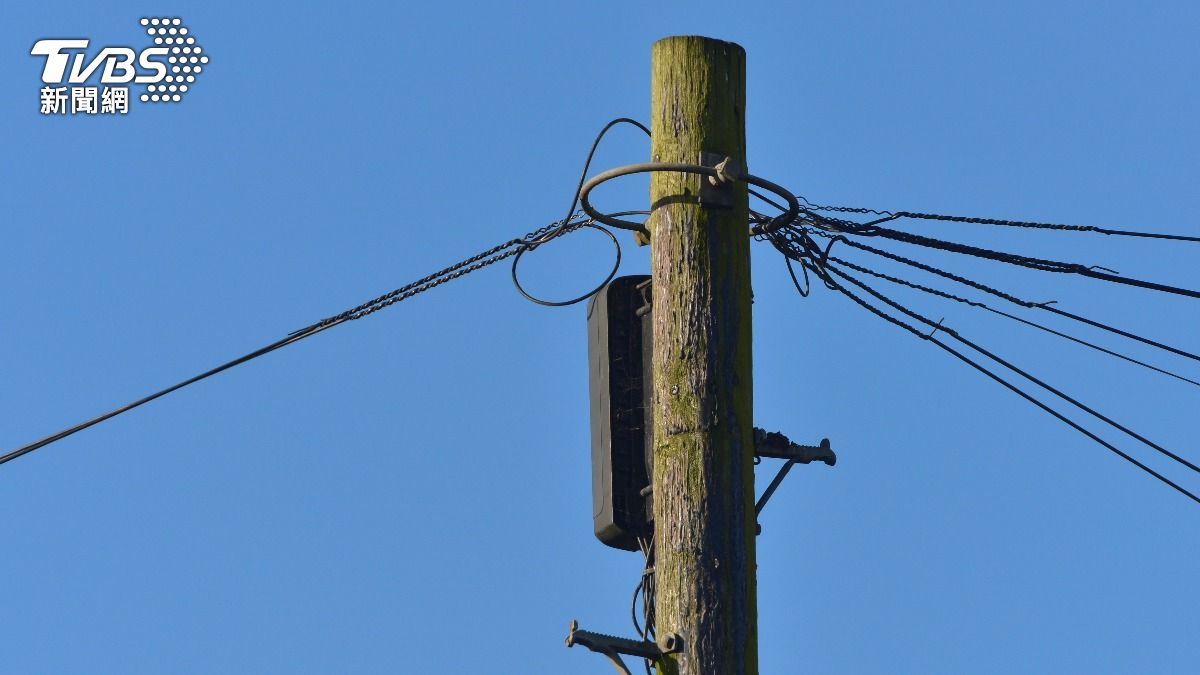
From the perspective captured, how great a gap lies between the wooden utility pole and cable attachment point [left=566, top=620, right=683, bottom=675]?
0.07 m

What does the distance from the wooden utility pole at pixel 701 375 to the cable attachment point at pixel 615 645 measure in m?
0.07

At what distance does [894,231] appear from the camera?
8789mm

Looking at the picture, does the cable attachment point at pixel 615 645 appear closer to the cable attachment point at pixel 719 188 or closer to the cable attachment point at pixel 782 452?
the cable attachment point at pixel 782 452

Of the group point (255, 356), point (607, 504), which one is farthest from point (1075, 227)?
point (255, 356)

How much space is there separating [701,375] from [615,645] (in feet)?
3.46

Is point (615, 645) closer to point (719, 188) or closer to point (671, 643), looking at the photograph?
point (671, 643)

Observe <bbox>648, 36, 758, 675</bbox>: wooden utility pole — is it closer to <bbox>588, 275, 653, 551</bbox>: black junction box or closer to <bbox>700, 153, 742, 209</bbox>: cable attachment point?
<bbox>700, 153, 742, 209</bbox>: cable attachment point

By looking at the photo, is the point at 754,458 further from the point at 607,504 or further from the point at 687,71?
the point at 687,71

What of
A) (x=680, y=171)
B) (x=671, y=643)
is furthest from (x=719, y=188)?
(x=671, y=643)

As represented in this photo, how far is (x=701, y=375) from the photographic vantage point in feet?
23.8

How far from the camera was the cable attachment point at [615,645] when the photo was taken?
707 cm

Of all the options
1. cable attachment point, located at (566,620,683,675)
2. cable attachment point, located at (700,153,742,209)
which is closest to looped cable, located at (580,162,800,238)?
cable attachment point, located at (700,153,742,209)

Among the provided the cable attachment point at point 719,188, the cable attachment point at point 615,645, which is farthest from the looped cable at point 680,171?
the cable attachment point at point 615,645

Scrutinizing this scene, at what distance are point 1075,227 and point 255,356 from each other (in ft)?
12.9
